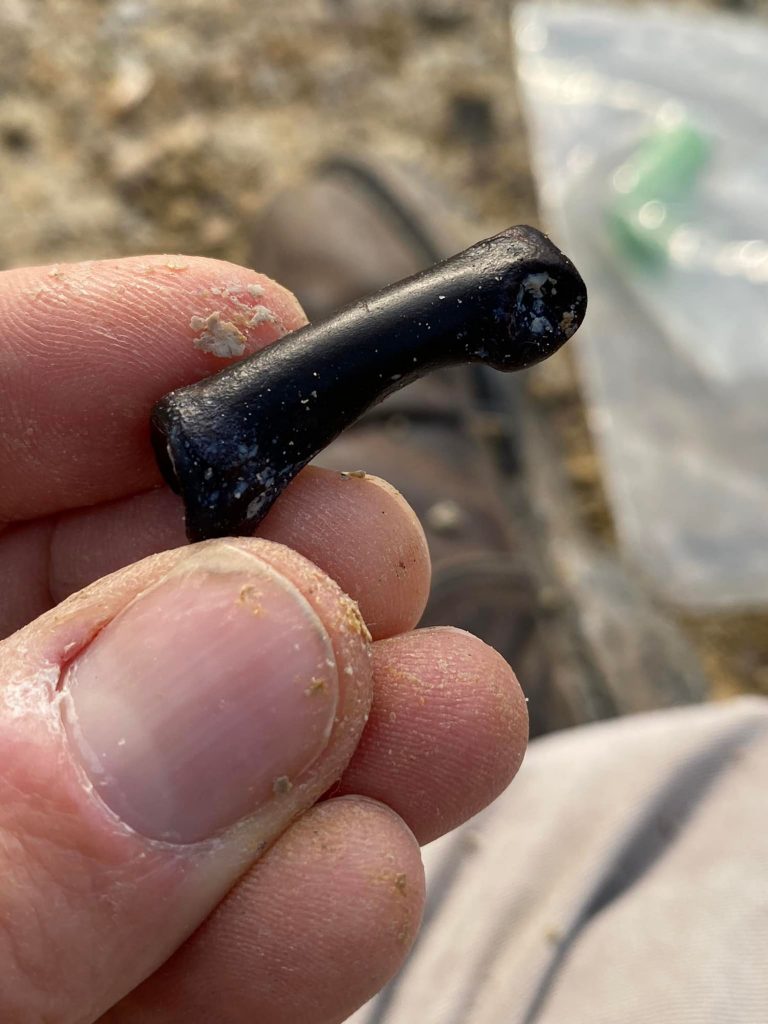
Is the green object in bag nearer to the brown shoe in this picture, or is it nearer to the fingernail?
the brown shoe

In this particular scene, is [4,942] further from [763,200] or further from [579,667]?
[763,200]

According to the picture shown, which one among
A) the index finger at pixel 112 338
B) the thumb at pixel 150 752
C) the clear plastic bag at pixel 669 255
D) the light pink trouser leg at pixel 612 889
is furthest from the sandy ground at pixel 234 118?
the thumb at pixel 150 752

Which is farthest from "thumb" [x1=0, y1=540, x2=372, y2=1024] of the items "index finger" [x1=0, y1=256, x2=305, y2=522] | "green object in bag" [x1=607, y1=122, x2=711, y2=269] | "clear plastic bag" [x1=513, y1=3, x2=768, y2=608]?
"green object in bag" [x1=607, y1=122, x2=711, y2=269]

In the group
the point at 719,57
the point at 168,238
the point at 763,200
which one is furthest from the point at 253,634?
the point at 719,57

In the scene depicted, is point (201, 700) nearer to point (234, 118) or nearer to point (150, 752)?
point (150, 752)

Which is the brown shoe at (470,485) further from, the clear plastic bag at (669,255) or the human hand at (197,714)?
the human hand at (197,714)

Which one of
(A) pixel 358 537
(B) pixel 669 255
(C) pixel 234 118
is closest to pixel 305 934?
(A) pixel 358 537
